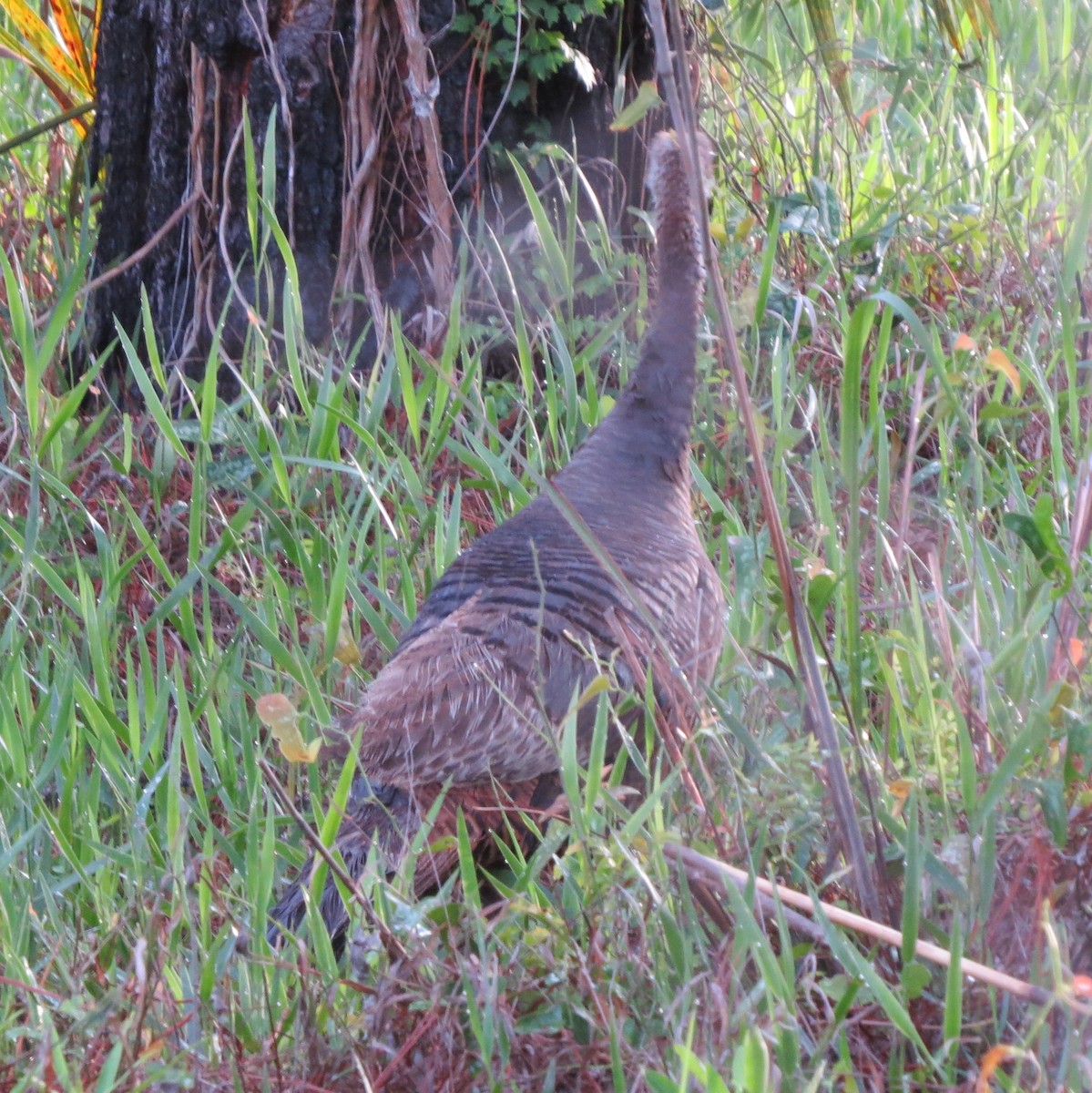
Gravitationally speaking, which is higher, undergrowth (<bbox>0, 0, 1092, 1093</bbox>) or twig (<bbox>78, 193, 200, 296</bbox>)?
twig (<bbox>78, 193, 200, 296</bbox>)

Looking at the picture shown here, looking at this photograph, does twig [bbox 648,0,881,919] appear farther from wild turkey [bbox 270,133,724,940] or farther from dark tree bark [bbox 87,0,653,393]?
dark tree bark [bbox 87,0,653,393]

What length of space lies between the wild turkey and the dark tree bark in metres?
0.95

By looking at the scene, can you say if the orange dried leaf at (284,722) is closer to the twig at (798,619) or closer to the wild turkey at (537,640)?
the wild turkey at (537,640)

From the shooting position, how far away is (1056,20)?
5.11 meters

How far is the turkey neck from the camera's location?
3.02 m

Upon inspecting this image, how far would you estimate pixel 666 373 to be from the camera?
122 inches

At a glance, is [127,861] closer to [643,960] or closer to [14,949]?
[14,949]

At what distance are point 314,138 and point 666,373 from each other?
1.32 metres

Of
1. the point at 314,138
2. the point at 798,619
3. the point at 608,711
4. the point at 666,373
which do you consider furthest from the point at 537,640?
the point at 314,138

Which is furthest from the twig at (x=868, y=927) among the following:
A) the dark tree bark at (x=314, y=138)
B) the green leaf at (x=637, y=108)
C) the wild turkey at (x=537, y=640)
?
the dark tree bark at (x=314, y=138)

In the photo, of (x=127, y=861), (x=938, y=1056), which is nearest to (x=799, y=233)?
(x=127, y=861)

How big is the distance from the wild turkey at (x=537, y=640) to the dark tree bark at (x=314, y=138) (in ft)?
3.10

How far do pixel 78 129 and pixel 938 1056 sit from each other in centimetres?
400

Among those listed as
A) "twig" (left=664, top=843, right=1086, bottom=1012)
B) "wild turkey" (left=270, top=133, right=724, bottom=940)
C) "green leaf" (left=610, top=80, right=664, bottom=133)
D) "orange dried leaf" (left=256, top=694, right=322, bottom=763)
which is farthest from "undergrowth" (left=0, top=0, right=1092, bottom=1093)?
"green leaf" (left=610, top=80, right=664, bottom=133)
